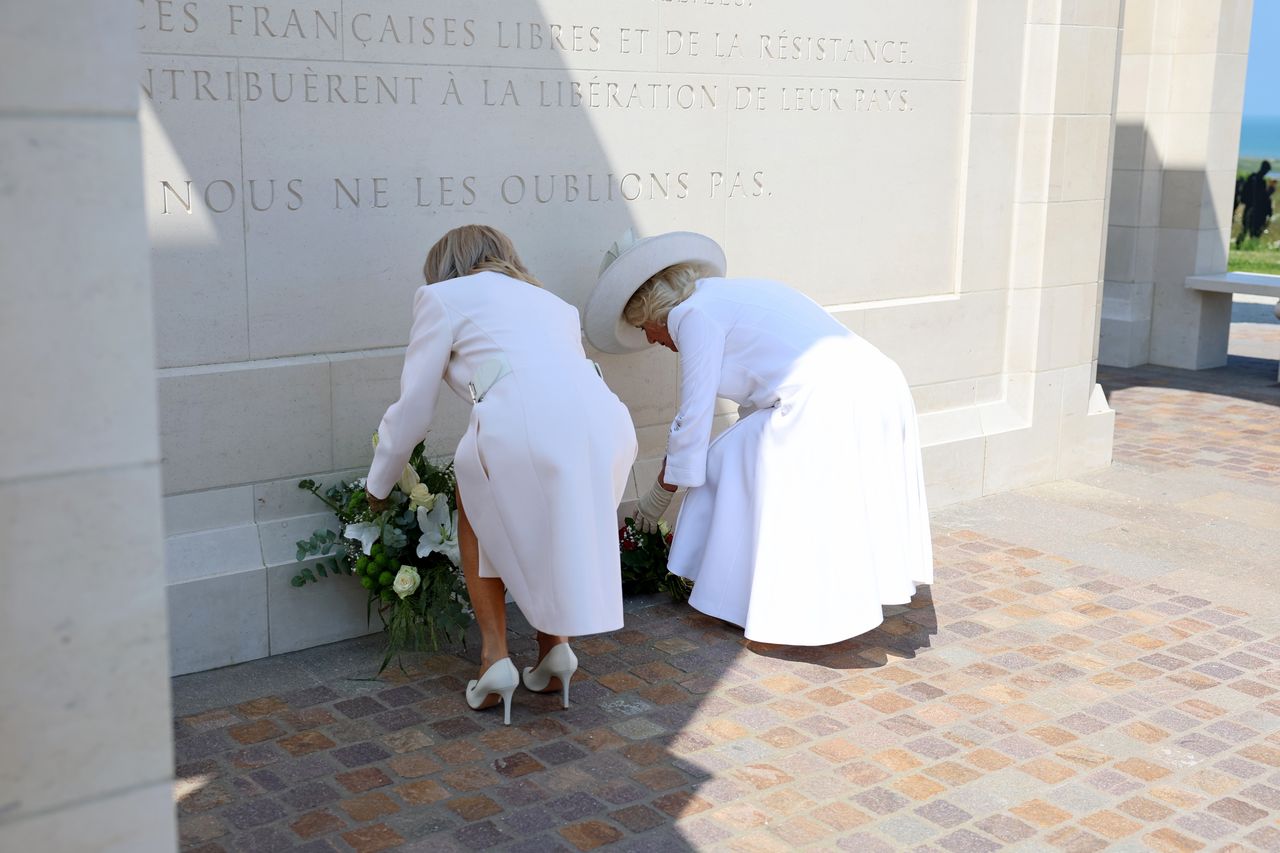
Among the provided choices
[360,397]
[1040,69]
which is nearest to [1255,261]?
[1040,69]

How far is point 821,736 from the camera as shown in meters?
4.15

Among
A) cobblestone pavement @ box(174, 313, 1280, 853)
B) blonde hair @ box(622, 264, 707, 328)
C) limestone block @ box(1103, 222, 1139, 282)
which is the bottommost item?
cobblestone pavement @ box(174, 313, 1280, 853)

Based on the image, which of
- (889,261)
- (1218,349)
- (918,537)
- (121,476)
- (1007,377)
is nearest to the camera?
(121,476)

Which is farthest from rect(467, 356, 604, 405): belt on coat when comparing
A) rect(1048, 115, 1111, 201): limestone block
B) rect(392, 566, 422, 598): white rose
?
rect(1048, 115, 1111, 201): limestone block

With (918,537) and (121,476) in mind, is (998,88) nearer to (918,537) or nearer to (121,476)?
(918,537)

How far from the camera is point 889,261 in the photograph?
661cm

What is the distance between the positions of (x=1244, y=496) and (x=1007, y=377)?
135 cm

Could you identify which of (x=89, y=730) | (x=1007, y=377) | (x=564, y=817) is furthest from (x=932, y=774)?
(x=1007, y=377)

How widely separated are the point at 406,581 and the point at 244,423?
824 millimetres

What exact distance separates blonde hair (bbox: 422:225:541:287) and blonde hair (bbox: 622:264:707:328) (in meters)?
0.84

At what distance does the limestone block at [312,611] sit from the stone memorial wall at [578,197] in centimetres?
1

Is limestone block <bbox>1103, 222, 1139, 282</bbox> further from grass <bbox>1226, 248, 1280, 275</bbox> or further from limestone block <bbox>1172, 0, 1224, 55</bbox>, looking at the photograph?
grass <bbox>1226, 248, 1280, 275</bbox>

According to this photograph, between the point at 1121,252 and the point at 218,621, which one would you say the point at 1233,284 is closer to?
the point at 1121,252

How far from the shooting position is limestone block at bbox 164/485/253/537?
14.9ft
